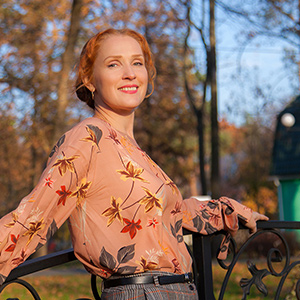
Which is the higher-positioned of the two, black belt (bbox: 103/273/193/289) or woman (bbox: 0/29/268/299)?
woman (bbox: 0/29/268/299)

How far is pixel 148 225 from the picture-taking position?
1979 mm

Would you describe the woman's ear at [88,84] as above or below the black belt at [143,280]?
above

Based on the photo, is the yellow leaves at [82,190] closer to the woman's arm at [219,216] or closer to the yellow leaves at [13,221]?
the yellow leaves at [13,221]

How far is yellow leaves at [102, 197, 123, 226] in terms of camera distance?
1.94m

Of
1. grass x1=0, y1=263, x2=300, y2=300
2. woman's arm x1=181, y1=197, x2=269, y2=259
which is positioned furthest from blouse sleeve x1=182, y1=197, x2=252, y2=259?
grass x1=0, y1=263, x2=300, y2=300

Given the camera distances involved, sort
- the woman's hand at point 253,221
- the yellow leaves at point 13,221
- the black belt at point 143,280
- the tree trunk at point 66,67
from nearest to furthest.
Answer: the yellow leaves at point 13,221, the black belt at point 143,280, the woman's hand at point 253,221, the tree trunk at point 66,67

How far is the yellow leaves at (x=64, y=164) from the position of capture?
184cm

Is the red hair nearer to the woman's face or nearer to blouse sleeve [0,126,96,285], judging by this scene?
the woman's face

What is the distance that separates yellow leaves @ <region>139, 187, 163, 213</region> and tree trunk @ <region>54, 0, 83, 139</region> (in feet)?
36.0

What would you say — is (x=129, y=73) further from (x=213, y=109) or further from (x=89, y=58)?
(x=213, y=109)

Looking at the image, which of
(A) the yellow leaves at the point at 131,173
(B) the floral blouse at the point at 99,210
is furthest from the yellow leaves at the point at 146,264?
(A) the yellow leaves at the point at 131,173

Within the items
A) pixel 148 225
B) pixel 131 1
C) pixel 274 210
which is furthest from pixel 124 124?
pixel 274 210

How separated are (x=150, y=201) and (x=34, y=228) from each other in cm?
44

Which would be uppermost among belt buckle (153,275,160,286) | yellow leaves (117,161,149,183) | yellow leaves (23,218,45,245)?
yellow leaves (117,161,149,183)
